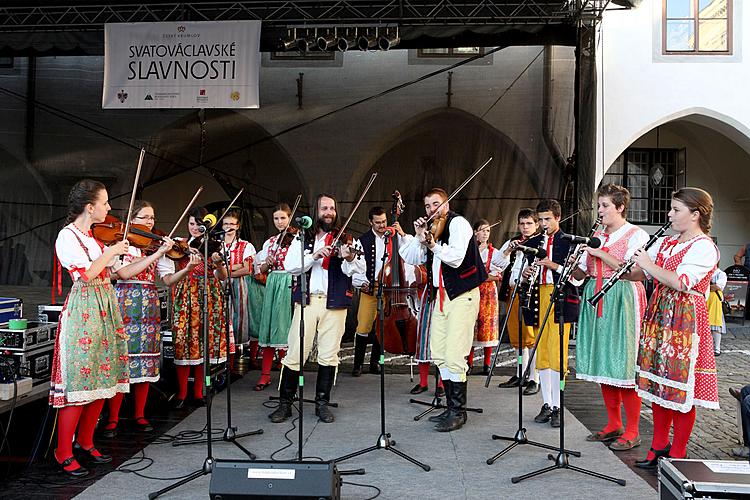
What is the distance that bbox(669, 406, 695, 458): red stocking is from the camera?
12.1 feet

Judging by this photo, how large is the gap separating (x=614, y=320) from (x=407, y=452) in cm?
155

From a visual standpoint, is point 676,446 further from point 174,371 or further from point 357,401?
point 174,371

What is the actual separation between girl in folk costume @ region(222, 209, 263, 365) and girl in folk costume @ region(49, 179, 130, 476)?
73.1 inches

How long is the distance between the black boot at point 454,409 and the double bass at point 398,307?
0.99 meters

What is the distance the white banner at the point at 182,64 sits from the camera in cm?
705

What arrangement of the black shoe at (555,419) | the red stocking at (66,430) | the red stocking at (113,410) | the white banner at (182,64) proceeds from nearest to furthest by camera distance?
1. the red stocking at (66,430)
2. the red stocking at (113,410)
3. the black shoe at (555,419)
4. the white banner at (182,64)

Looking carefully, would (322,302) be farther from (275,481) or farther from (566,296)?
(275,481)

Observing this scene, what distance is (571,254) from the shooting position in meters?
3.85

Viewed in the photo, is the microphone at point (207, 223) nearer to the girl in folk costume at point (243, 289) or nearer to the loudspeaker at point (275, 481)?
the loudspeaker at point (275, 481)

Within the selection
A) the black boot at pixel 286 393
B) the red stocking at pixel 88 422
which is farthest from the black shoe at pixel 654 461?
the red stocking at pixel 88 422

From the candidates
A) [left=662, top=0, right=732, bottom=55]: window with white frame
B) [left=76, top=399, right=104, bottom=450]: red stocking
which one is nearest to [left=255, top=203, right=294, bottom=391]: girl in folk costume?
[left=76, top=399, right=104, bottom=450]: red stocking

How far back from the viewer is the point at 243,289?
249 inches

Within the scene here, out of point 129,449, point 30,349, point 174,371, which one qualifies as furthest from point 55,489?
point 174,371

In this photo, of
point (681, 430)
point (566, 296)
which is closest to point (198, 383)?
point (566, 296)
